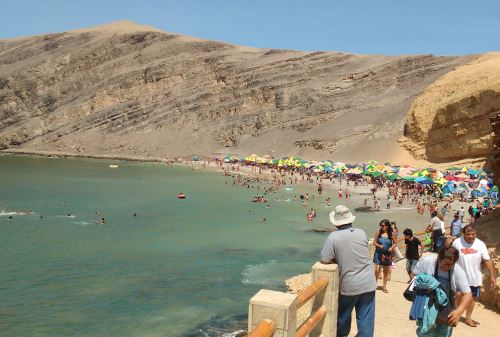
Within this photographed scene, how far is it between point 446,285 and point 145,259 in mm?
17330

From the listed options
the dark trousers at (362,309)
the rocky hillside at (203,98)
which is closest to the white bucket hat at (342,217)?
the dark trousers at (362,309)

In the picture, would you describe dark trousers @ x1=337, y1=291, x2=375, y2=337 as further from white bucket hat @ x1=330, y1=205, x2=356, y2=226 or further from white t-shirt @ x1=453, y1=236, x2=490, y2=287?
white t-shirt @ x1=453, y1=236, x2=490, y2=287

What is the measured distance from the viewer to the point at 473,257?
6.78 meters

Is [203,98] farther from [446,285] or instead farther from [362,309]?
[446,285]

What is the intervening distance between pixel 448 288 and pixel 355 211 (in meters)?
30.0

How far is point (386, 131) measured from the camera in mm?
74188

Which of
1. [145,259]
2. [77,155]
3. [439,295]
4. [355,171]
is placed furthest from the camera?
[77,155]

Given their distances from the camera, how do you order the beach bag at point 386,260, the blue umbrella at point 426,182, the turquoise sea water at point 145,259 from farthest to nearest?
the blue umbrella at point 426,182
the turquoise sea water at point 145,259
the beach bag at point 386,260

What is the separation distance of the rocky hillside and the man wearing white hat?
62515 mm

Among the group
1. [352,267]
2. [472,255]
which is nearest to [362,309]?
[352,267]

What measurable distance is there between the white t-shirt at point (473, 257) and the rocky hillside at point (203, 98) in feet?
199

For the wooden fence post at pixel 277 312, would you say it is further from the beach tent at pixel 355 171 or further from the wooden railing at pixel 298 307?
the beach tent at pixel 355 171

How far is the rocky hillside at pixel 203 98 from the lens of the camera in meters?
86.4

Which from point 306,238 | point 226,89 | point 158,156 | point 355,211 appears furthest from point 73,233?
point 226,89
